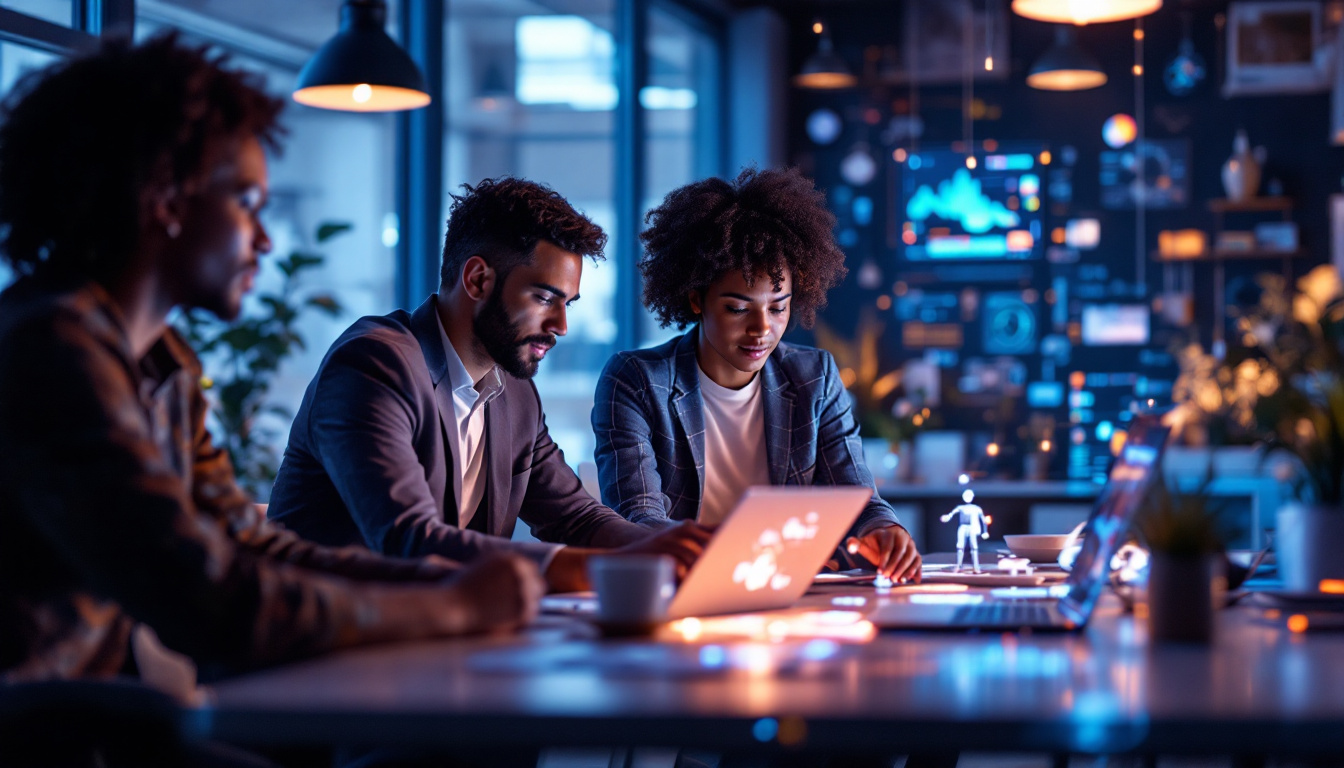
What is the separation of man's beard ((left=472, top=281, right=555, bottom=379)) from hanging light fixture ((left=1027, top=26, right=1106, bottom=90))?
432 cm

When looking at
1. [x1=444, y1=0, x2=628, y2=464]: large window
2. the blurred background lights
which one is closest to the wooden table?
[x1=444, y1=0, x2=628, y2=464]: large window

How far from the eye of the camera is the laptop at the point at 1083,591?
1439 millimetres

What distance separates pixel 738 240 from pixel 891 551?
974mm

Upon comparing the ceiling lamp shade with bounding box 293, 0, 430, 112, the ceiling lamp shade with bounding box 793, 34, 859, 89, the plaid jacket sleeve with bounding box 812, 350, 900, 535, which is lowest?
the plaid jacket sleeve with bounding box 812, 350, 900, 535

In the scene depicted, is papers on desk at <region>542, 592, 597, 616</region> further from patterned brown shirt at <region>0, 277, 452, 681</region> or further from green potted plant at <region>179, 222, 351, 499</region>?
green potted plant at <region>179, 222, 351, 499</region>

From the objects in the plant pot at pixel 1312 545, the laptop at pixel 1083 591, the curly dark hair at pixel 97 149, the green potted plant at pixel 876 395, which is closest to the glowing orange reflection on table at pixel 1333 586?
the plant pot at pixel 1312 545

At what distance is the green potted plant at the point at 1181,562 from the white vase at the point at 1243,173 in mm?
5566

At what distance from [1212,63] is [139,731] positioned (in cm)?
660

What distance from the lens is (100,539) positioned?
1153 millimetres

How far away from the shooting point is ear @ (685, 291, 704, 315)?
2.95 meters

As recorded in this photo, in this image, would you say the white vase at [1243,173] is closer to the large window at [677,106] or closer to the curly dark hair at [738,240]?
the large window at [677,106]

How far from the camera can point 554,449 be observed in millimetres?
2514

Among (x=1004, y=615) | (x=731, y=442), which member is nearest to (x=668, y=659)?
(x=1004, y=615)

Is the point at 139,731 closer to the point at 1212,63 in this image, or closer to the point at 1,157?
the point at 1,157
